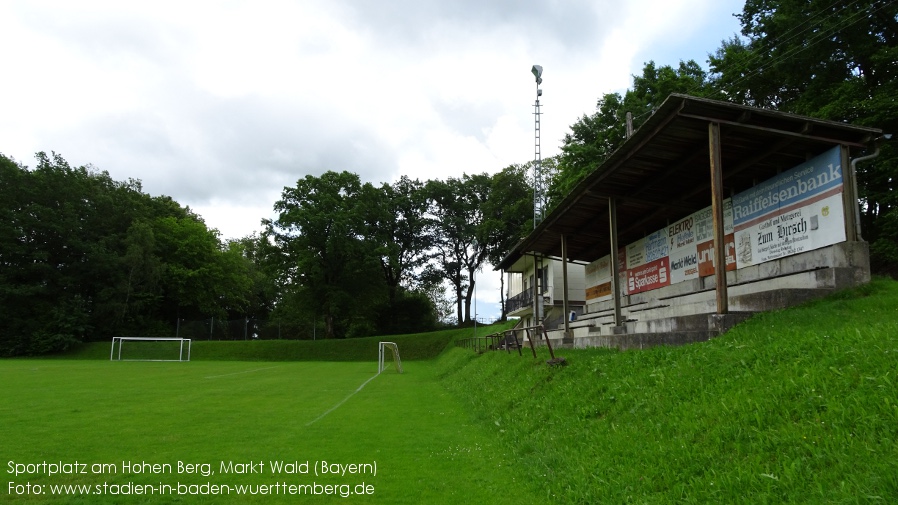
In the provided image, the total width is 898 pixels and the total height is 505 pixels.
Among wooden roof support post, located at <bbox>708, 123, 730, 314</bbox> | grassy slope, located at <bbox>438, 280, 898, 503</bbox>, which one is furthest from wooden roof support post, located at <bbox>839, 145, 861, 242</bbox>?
wooden roof support post, located at <bbox>708, 123, 730, 314</bbox>

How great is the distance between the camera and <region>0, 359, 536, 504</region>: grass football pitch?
550 centimetres

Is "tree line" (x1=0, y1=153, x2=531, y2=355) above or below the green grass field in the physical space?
above

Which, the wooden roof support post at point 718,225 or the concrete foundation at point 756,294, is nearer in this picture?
the wooden roof support post at point 718,225

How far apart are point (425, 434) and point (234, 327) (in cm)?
4432

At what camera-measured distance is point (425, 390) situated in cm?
1703

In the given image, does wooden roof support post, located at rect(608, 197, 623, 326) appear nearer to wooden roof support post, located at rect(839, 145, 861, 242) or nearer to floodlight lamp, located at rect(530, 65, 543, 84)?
wooden roof support post, located at rect(839, 145, 861, 242)

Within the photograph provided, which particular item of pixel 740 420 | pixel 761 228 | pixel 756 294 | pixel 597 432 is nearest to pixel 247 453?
pixel 597 432

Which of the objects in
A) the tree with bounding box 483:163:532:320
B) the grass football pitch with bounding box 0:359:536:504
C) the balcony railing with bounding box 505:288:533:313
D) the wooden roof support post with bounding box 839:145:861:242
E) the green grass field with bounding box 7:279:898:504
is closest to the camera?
the green grass field with bounding box 7:279:898:504

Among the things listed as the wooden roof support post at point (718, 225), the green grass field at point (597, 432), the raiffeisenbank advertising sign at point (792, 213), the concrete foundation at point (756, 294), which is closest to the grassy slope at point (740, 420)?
the green grass field at point (597, 432)

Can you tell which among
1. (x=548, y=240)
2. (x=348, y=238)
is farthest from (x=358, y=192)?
(x=548, y=240)

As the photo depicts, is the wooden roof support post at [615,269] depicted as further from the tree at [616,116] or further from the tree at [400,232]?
the tree at [400,232]

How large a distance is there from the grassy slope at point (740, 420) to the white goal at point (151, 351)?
128 feet

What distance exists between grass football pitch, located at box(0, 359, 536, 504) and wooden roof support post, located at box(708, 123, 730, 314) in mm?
3974

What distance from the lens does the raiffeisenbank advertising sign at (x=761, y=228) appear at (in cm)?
945
